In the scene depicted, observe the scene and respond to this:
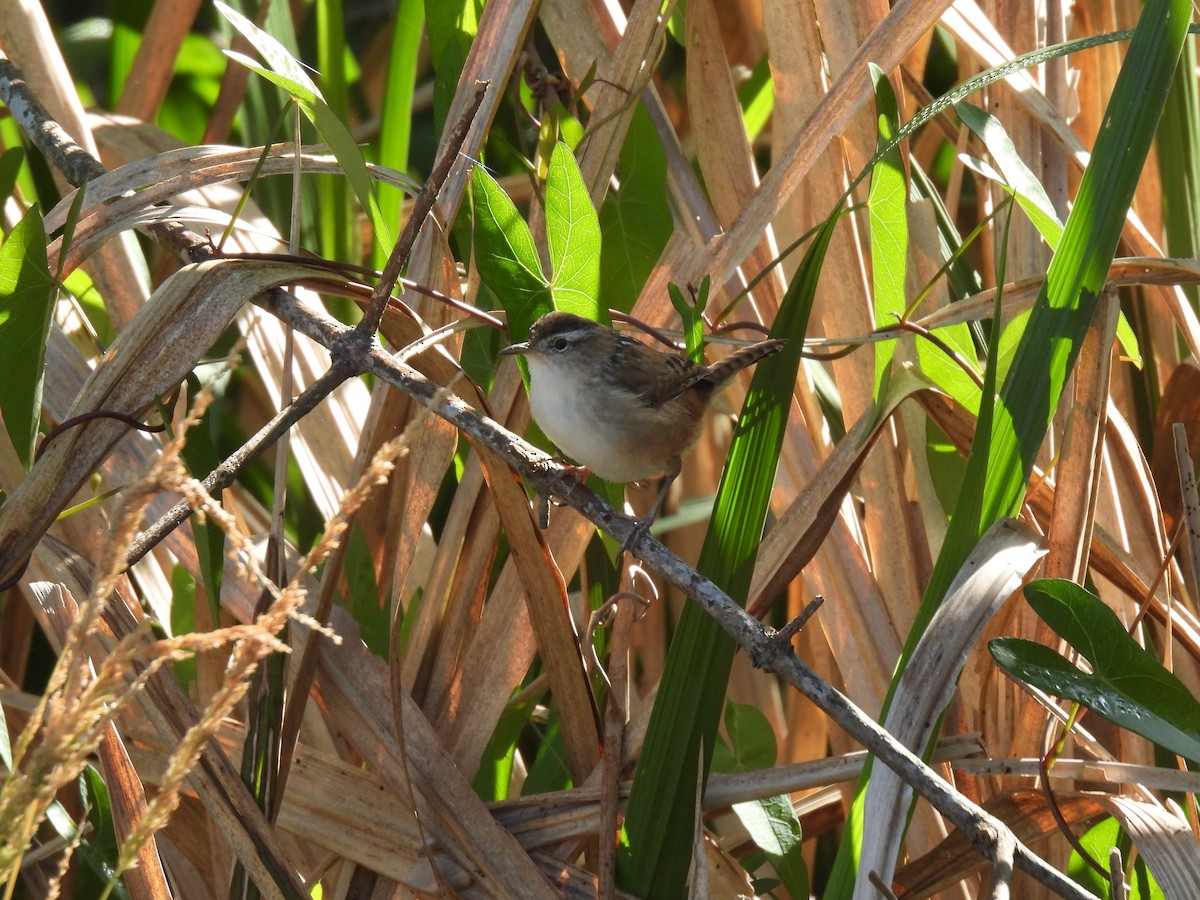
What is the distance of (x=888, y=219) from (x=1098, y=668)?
0.88 meters

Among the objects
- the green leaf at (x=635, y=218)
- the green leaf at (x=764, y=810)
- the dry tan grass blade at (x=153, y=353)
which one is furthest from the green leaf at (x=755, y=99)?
the dry tan grass blade at (x=153, y=353)

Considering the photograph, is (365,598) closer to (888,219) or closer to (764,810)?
(764,810)

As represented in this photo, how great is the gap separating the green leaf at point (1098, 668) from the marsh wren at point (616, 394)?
71 cm

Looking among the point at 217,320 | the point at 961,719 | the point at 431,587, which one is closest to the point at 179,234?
the point at 217,320

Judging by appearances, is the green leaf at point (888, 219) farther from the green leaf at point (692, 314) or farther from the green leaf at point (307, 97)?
the green leaf at point (307, 97)

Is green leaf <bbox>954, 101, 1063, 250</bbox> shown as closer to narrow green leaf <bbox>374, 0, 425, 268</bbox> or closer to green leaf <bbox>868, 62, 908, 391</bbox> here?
green leaf <bbox>868, 62, 908, 391</bbox>

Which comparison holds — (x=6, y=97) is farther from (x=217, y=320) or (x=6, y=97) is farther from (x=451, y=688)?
(x=451, y=688)

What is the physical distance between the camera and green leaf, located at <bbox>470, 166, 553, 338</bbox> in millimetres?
1973

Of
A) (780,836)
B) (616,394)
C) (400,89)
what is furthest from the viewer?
(400,89)

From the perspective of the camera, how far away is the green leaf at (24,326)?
73.0 inches

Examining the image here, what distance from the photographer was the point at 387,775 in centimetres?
211

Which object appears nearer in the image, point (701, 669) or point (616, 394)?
point (701, 669)

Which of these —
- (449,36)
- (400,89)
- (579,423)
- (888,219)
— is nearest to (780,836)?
(579,423)

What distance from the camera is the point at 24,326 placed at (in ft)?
6.23
